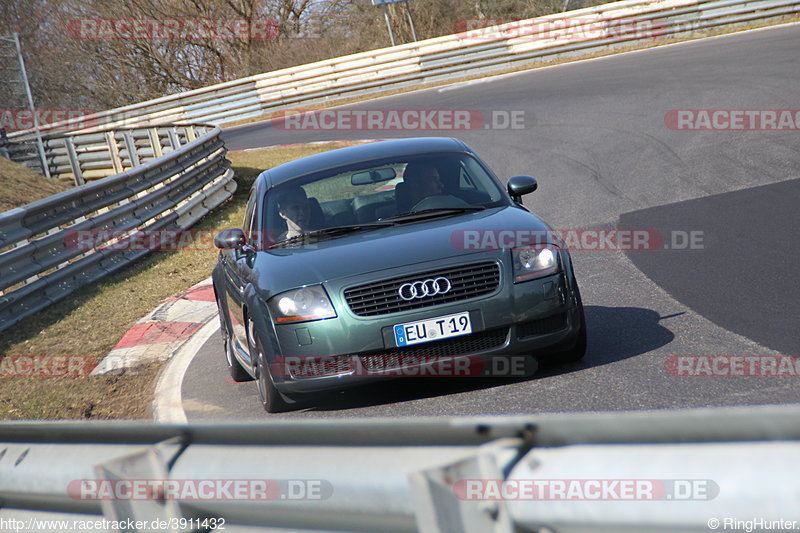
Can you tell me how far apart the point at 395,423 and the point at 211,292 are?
29.7 feet

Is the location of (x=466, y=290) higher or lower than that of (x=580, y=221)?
higher

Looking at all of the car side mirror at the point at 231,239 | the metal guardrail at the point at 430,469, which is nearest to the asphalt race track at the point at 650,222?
the car side mirror at the point at 231,239

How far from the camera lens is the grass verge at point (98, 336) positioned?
7316mm

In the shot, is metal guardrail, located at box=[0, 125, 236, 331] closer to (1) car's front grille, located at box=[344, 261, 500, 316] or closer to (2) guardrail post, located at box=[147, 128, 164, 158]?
(2) guardrail post, located at box=[147, 128, 164, 158]

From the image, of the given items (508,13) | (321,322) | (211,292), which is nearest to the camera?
(321,322)

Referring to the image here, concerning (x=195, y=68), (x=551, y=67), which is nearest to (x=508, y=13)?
(x=195, y=68)

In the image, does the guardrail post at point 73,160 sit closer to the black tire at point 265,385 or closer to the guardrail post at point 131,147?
the guardrail post at point 131,147

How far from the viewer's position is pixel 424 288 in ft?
18.5

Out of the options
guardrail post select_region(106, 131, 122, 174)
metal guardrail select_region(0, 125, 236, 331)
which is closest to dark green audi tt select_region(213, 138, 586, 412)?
metal guardrail select_region(0, 125, 236, 331)

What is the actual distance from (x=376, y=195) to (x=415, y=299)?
1524 mm

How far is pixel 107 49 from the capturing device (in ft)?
139

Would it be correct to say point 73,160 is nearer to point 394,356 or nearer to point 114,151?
point 114,151

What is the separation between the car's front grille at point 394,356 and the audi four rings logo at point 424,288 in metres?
0.28

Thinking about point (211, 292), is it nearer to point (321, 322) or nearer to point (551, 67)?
point (321, 322)
